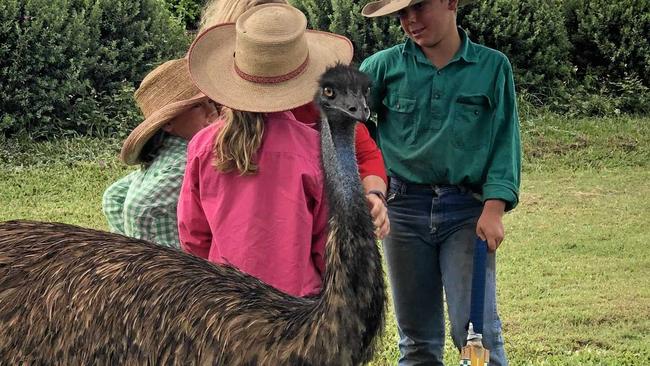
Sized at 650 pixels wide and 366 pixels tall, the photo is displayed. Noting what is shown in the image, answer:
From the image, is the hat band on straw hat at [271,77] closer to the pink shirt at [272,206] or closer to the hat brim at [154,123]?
the pink shirt at [272,206]

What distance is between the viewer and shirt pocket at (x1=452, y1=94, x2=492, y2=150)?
4.83 m

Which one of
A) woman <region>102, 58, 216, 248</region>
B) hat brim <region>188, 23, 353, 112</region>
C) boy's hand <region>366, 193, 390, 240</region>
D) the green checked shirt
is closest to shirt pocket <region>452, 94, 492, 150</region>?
hat brim <region>188, 23, 353, 112</region>

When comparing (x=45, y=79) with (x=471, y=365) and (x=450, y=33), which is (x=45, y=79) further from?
(x=471, y=365)

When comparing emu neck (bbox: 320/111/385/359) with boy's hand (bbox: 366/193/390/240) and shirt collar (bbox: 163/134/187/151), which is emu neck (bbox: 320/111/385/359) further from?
shirt collar (bbox: 163/134/187/151)

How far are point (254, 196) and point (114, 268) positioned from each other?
52 centimetres

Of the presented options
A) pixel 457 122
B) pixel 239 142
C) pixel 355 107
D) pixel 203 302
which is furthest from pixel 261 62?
pixel 457 122

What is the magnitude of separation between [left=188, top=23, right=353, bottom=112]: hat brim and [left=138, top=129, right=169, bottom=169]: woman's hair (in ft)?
1.75

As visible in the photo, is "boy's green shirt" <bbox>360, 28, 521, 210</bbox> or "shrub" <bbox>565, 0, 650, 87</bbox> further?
"shrub" <bbox>565, 0, 650, 87</bbox>

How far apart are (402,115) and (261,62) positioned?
0.95 m

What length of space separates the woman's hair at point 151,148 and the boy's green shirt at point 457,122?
85 cm

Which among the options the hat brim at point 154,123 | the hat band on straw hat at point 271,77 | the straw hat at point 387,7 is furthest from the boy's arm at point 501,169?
the hat brim at point 154,123

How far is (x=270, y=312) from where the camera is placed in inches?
145

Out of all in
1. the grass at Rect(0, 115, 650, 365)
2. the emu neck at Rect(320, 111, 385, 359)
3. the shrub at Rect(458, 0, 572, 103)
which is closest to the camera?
the emu neck at Rect(320, 111, 385, 359)

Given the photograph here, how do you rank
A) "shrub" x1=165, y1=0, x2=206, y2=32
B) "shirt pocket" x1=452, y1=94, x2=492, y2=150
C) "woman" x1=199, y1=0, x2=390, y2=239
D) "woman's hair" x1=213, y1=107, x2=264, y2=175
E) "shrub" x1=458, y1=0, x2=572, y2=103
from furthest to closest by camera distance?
Answer: "shrub" x1=165, y1=0, x2=206, y2=32, "shrub" x1=458, y1=0, x2=572, y2=103, "shirt pocket" x1=452, y1=94, x2=492, y2=150, "woman" x1=199, y1=0, x2=390, y2=239, "woman's hair" x1=213, y1=107, x2=264, y2=175
